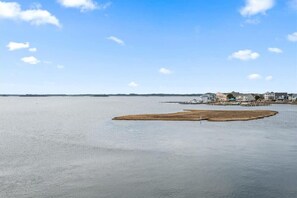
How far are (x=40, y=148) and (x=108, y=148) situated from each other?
33.1 ft

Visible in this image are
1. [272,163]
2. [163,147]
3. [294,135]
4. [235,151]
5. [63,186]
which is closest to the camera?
[63,186]

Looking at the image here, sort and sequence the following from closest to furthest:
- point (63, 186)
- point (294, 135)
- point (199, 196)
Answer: point (199, 196), point (63, 186), point (294, 135)

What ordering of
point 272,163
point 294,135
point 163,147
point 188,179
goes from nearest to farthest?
1. point 188,179
2. point 272,163
3. point 163,147
4. point 294,135

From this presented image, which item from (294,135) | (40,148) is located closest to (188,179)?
(40,148)

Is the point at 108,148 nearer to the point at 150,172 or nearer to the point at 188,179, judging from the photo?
the point at 150,172

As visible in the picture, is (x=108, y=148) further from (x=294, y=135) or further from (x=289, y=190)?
(x=294, y=135)

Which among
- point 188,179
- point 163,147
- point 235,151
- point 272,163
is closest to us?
point 188,179

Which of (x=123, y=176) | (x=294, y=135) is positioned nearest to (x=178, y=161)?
(x=123, y=176)

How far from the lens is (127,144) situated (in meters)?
53.2

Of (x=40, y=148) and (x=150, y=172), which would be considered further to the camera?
(x=40, y=148)

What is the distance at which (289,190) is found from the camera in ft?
94.0

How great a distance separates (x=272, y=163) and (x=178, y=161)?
11.0 metres

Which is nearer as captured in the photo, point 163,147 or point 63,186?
point 63,186

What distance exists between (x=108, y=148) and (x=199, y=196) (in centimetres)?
2492
